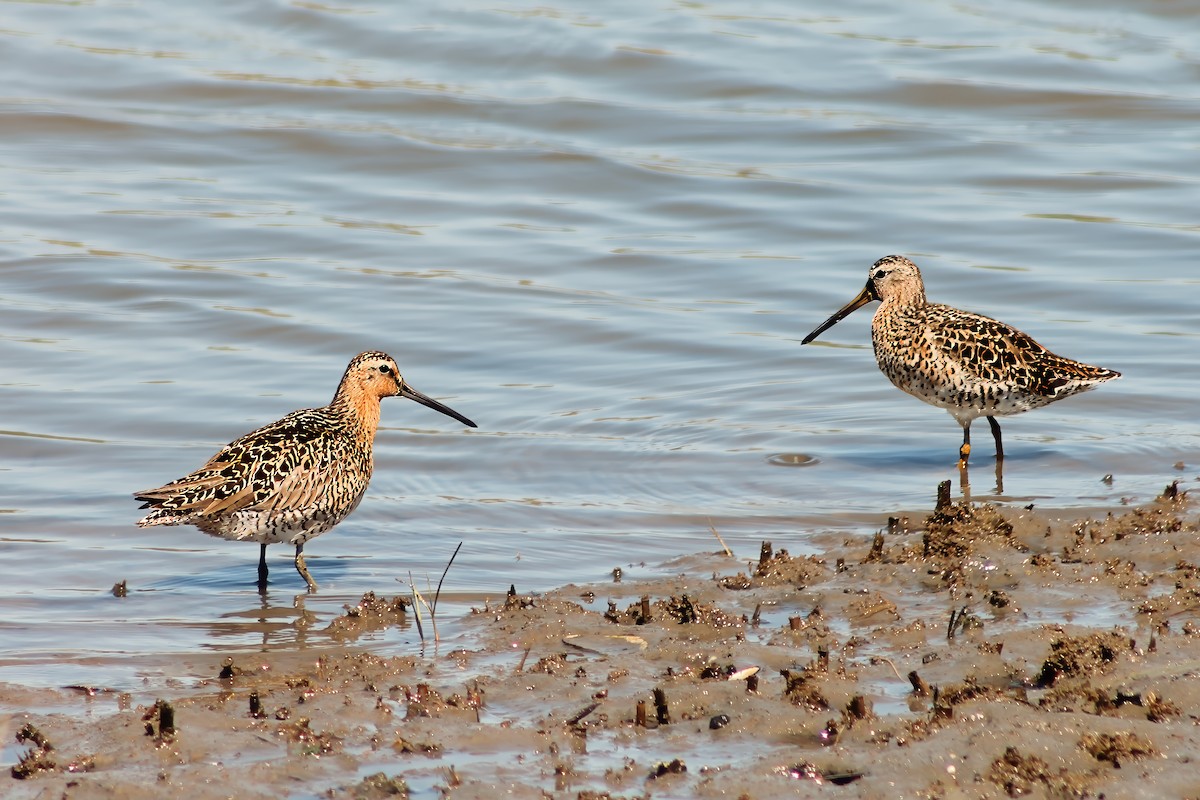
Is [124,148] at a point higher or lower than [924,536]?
higher

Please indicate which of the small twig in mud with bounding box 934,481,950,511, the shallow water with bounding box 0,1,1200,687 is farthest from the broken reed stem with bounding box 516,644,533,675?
the small twig in mud with bounding box 934,481,950,511

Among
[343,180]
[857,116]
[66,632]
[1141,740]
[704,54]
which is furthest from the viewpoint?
[704,54]

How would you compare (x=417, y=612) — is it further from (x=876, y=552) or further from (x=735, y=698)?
(x=876, y=552)

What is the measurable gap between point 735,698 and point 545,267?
29.1ft

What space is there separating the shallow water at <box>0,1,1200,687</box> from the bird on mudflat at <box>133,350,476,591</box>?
0.33 meters

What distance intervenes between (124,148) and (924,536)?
12.2 metres

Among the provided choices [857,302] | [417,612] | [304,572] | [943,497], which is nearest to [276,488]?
[304,572]

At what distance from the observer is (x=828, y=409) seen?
445 inches

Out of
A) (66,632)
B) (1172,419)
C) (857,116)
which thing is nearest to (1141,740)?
(66,632)

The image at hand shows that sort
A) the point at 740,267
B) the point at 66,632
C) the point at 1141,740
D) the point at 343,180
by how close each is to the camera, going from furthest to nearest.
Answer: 1. the point at 343,180
2. the point at 740,267
3. the point at 66,632
4. the point at 1141,740

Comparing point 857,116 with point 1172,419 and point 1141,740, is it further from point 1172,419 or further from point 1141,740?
point 1141,740

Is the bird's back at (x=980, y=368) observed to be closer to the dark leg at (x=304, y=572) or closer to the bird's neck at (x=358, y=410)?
the bird's neck at (x=358, y=410)

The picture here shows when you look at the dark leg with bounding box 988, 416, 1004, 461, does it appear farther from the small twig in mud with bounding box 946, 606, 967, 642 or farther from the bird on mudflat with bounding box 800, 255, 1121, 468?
the small twig in mud with bounding box 946, 606, 967, 642

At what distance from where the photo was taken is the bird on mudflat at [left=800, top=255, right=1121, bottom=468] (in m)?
10.2
